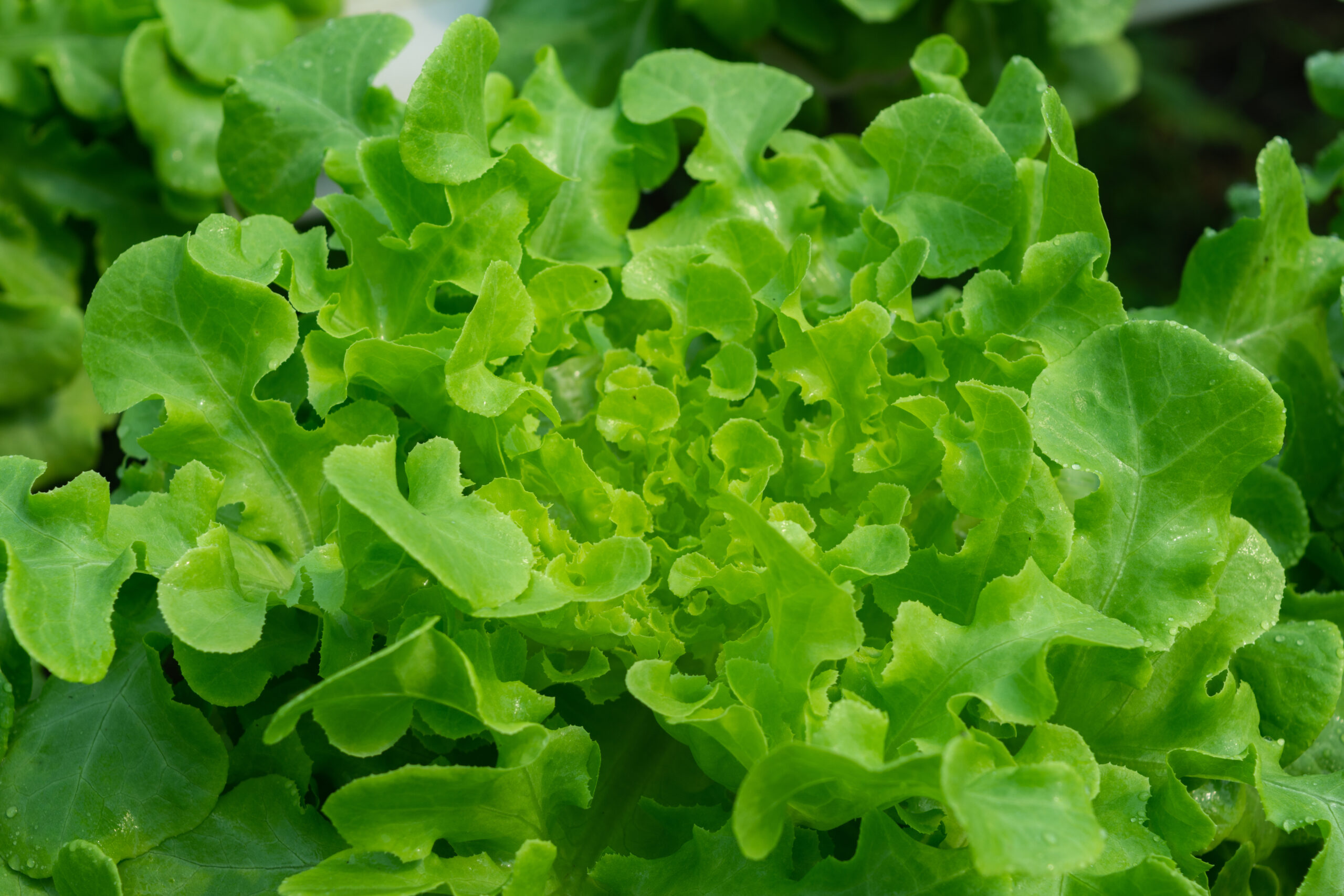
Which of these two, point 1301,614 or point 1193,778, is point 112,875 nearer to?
point 1193,778

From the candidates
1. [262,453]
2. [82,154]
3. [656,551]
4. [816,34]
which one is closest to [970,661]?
[656,551]

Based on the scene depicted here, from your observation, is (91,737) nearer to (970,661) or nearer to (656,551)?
(656,551)

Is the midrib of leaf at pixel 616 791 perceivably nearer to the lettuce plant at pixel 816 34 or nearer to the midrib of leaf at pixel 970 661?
the midrib of leaf at pixel 970 661

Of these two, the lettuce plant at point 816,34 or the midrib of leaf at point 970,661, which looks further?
the lettuce plant at point 816,34

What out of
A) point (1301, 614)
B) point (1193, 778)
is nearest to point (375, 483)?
point (1193, 778)

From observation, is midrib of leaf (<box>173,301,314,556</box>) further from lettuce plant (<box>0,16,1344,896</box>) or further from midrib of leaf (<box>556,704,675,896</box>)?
midrib of leaf (<box>556,704,675,896</box>)

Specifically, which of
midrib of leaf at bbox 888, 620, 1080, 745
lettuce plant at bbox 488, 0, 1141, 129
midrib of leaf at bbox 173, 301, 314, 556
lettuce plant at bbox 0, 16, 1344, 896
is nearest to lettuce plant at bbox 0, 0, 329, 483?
lettuce plant at bbox 488, 0, 1141, 129

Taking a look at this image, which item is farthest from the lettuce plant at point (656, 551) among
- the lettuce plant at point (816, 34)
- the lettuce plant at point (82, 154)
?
the lettuce plant at point (816, 34)
